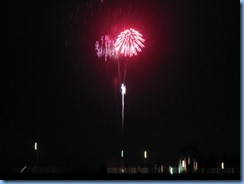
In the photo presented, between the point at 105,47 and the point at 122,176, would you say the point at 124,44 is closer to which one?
the point at 105,47

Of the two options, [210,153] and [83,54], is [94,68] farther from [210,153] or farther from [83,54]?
[210,153]

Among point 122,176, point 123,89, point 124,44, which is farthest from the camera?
point 124,44

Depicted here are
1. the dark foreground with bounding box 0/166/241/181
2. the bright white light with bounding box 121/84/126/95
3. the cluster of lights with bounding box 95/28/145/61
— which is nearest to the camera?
the dark foreground with bounding box 0/166/241/181

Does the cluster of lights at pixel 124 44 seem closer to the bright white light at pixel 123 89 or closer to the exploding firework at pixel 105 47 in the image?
the exploding firework at pixel 105 47

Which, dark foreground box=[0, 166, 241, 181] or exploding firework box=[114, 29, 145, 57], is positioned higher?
exploding firework box=[114, 29, 145, 57]

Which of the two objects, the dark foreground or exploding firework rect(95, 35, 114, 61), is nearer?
the dark foreground

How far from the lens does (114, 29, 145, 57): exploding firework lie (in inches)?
239

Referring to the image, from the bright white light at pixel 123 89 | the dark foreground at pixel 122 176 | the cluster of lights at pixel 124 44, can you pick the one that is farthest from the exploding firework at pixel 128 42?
the dark foreground at pixel 122 176

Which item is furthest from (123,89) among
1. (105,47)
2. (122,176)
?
(122,176)

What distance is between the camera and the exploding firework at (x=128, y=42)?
607cm

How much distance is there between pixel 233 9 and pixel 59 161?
7.38ft

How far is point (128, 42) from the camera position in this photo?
19.9 feet

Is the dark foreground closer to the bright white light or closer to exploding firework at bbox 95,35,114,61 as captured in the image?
the bright white light

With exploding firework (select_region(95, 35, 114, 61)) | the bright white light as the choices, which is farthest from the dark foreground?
exploding firework (select_region(95, 35, 114, 61))
